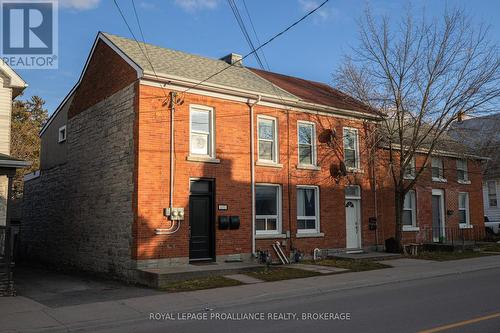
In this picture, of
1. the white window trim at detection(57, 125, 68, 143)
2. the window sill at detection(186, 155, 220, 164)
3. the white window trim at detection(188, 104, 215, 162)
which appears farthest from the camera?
the white window trim at detection(57, 125, 68, 143)

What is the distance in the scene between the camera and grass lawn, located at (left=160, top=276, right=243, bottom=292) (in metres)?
12.3

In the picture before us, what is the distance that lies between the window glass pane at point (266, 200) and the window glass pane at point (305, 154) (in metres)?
1.73

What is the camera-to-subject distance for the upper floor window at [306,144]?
18719 millimetres

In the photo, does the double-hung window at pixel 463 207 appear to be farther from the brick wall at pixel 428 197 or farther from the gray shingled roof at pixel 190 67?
the gray shingled roof at pixel 190 67

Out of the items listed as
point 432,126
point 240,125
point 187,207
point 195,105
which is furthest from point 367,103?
point 187,207

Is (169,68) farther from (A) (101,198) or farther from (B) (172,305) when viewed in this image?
(B) (172,305)

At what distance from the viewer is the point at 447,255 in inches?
757

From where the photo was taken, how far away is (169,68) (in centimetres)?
1636

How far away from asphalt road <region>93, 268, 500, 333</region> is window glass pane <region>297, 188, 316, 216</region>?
6.30 meters

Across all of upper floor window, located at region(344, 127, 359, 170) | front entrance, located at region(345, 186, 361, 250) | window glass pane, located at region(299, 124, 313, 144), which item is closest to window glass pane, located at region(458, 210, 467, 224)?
front entrance, located at region(345, 186, 361, 250)

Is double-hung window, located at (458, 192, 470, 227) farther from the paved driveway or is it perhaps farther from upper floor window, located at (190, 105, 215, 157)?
the paved driveway

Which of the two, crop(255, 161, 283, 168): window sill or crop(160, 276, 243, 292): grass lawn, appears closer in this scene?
crop(160, 276, 243, 292): grass lawn

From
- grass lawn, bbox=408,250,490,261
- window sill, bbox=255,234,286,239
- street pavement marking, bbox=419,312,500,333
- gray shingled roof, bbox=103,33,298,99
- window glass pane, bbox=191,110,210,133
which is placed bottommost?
street pavement marking, bbox=419,312,500,333

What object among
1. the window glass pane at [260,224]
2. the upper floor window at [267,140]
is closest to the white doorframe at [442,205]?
Answer: the upper floor window at [267,140]
